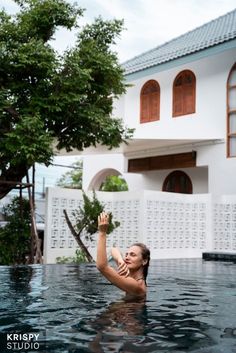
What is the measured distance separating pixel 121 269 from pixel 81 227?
256 inches

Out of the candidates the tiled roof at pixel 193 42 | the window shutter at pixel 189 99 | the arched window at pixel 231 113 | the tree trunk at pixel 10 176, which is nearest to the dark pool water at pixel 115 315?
the tree trunk at pixel 10 176

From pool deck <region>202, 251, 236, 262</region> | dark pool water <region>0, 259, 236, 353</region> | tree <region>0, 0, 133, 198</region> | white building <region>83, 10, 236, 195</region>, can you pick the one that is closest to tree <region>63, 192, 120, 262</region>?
tree <region>0, 0, 133, 198</region>

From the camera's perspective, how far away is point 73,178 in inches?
1096

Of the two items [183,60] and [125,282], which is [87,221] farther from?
[183,60]

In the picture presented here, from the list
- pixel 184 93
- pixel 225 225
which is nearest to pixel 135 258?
pixel 225 225

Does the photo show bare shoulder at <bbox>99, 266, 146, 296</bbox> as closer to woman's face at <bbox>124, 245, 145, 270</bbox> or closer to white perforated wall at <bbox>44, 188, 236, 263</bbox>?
woman's face at <bbox>124, 245, 145, 270</bbox>

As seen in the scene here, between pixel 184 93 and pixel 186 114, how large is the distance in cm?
75

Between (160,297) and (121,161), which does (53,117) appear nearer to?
(160,297)

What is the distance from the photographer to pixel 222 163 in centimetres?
1559

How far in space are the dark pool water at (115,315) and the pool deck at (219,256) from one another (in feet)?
18.5

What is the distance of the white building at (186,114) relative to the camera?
15.6 meters

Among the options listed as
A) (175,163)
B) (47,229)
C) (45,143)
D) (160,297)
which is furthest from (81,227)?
(175,163)

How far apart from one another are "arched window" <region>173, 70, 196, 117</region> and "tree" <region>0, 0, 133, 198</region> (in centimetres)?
598

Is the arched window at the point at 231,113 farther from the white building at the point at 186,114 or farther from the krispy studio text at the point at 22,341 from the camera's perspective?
the krispy studio text at the point at 22,341
